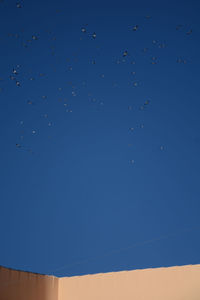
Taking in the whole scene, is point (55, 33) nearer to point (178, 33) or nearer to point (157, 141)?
point (178, 33)

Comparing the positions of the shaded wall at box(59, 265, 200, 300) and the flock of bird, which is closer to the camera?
the shaded wall at box(59, 265, 200, 300)

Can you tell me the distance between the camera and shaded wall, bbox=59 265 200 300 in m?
2.12

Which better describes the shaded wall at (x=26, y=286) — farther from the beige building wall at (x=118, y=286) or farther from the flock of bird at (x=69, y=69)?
the flock of bird at (x=69, y=69)

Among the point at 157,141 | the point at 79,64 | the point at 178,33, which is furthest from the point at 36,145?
the point at 178,33

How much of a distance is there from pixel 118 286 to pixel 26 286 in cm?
49

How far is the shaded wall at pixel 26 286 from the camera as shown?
6.22 ft

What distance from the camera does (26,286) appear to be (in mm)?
2070

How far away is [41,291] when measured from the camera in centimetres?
218

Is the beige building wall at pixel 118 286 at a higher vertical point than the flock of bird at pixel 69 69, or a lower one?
lower

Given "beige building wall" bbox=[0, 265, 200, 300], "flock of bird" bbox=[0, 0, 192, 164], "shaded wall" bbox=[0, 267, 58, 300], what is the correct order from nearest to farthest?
"shaded wall" bbox=[0, 267, 58, 300]
"beige building wall" bbox=[0, 265, 200, 300]
"flock of bird" bbox=[0, 0, 192, 164]

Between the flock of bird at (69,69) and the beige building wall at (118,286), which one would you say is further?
the flock of bird at (69,69)

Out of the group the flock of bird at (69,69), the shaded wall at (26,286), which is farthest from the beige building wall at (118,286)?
the flock of bird at (69,69)

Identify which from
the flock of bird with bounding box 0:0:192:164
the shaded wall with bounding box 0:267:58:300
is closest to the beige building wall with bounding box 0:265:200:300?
the shaded wall with bounding box 0:267:58:300

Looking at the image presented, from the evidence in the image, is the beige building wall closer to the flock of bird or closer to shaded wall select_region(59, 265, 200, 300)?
shaded wall select_region(59, 265, 200, 300)
